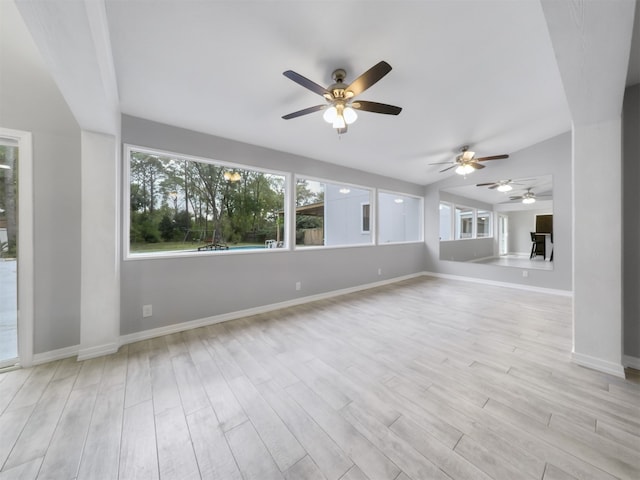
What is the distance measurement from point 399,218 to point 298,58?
4.75 meters

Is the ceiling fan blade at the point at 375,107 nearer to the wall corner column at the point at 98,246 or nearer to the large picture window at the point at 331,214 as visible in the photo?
the large picture window at the point at 331,214

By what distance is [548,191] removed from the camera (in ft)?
15.4

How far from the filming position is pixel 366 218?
567 centimetres

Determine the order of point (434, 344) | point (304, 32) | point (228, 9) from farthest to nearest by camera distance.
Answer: point (434, 344)
point (304, 32)
point (228, 9)

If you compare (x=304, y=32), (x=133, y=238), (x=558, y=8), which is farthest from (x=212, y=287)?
Answer: (x=558, y=8)

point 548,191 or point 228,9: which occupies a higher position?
point 228,9

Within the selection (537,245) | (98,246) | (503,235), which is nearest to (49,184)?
(98,246)

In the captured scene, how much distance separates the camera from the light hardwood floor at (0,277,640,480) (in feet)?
4.13

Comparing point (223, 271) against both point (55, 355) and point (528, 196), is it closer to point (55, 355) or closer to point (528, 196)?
point (55, 355)

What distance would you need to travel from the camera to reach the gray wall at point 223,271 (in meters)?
2.76

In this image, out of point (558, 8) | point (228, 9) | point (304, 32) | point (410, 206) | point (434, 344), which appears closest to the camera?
point (558, 8)

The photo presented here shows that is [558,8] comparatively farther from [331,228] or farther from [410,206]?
[410,206]

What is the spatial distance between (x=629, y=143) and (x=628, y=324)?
171cm

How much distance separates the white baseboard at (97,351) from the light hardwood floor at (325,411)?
78mm
